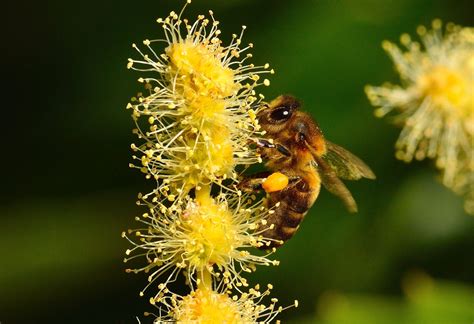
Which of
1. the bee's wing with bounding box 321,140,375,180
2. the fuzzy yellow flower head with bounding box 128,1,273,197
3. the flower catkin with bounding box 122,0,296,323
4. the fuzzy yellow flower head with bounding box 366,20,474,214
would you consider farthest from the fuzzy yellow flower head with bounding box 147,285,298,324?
the fuzzy yellow flower head with bounding box 366,20,474,214

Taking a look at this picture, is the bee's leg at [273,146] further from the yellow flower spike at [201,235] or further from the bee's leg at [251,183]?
the yellow flower spike at [201,235]

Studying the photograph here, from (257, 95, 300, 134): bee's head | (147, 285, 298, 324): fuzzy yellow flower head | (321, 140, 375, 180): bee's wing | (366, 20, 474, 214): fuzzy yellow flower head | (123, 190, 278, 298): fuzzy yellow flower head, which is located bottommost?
(147, 285, 298, 324): fuzzy yellow flower head

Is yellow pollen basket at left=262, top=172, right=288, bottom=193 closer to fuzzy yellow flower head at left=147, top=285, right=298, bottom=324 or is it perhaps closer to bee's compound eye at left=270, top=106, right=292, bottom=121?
bee's compound eye at left=270, top=106, right=292, bottom=121

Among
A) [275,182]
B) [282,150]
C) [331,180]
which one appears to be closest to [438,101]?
[331,180]

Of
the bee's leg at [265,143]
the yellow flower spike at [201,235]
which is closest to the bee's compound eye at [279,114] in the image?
the bee's leg at [265,143]

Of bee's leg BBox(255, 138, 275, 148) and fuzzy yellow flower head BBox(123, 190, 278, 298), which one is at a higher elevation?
bee's leg BBox(255, 138, 275, 148)

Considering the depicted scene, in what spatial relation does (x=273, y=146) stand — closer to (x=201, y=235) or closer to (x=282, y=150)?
(x=282, y=150)

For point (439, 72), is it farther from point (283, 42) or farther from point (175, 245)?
point (175, 245)
